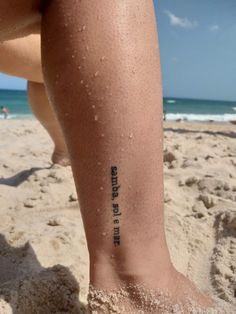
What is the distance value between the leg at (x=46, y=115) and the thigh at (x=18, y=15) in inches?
56.3

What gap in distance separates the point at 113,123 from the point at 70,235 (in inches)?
25.5

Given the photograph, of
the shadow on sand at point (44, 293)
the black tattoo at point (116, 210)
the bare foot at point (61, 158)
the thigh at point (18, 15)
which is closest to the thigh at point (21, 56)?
the bare foot at point (61, 158)

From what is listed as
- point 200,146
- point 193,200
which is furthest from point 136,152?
point 200,146

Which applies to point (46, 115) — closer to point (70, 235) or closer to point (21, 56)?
point (21, 56)

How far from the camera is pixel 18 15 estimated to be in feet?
2.31

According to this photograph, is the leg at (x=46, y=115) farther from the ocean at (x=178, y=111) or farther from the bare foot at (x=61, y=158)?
the ocean at (x=178, y=111)

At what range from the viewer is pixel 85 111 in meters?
0.68

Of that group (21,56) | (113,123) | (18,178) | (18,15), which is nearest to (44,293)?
(113,123)

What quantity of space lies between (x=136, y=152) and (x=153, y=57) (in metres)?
0.17

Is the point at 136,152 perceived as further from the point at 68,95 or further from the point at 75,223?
the point at 75,223

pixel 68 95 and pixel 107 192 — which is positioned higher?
pixel 68 95

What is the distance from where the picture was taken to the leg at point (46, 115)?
7.19ft

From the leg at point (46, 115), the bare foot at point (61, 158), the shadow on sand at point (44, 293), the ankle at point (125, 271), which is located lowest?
the shadow on sand at point (44, 293)

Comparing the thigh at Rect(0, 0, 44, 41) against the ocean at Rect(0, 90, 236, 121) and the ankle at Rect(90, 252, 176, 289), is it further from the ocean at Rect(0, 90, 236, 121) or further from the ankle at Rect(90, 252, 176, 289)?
the ocean at Rect(0, 90, 236, 121)
